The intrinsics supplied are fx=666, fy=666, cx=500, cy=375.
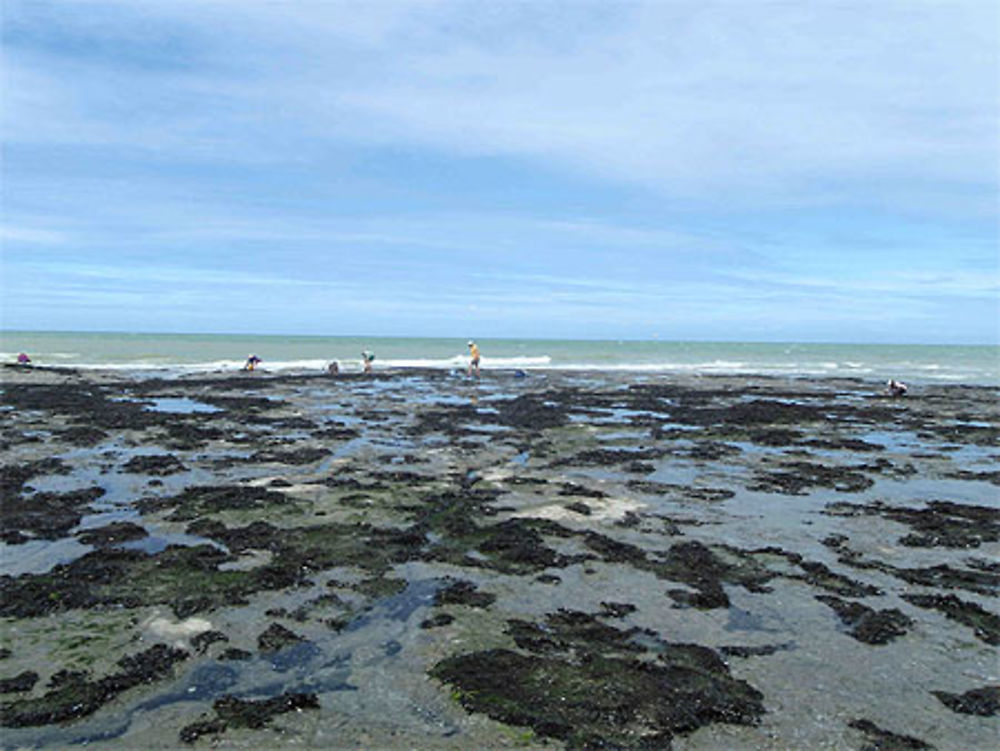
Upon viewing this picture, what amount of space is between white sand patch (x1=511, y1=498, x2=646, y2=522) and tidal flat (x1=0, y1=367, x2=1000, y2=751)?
81 millimetres

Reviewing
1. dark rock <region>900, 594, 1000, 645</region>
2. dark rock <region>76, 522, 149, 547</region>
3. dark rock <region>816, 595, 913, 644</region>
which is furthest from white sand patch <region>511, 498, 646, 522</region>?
dark rock <region>76, 522, 149, 547</region>

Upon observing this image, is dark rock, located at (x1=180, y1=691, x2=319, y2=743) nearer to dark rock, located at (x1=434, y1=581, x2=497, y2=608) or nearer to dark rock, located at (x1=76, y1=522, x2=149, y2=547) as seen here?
dark rock, located at (x1=434, y1=581, x2=497, y2=608)

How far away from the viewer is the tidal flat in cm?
557

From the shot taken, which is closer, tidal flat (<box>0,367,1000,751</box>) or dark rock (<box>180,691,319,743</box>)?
dark rock (<box>180,691,319,743</box>)

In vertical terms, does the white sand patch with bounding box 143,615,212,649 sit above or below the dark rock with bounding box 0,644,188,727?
above

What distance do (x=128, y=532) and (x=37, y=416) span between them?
16883 mm

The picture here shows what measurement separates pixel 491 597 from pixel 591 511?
14.6 feet

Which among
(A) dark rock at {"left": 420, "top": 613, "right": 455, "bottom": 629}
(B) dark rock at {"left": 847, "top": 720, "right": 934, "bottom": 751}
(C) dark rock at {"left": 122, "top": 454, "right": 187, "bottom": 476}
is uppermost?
(C) dark rock at {"left": 122, "top": 454, "right": 187, "bottom": 476}

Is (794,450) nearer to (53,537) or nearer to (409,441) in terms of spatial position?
(409,441)

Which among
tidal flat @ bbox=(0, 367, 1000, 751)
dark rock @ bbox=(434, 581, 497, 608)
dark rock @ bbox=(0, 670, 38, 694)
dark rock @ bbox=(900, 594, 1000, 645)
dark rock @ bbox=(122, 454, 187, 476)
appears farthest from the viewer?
dark rock @ bbox=(122, 454, 187, 476)

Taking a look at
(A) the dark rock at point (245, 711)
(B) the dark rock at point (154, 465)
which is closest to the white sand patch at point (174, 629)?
(A) the dark rock at point (245, 711)

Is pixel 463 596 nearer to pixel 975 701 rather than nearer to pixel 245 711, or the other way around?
pixel 245 711

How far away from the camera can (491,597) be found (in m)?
8.12

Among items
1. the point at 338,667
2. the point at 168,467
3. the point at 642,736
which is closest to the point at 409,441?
the point at 168,467
